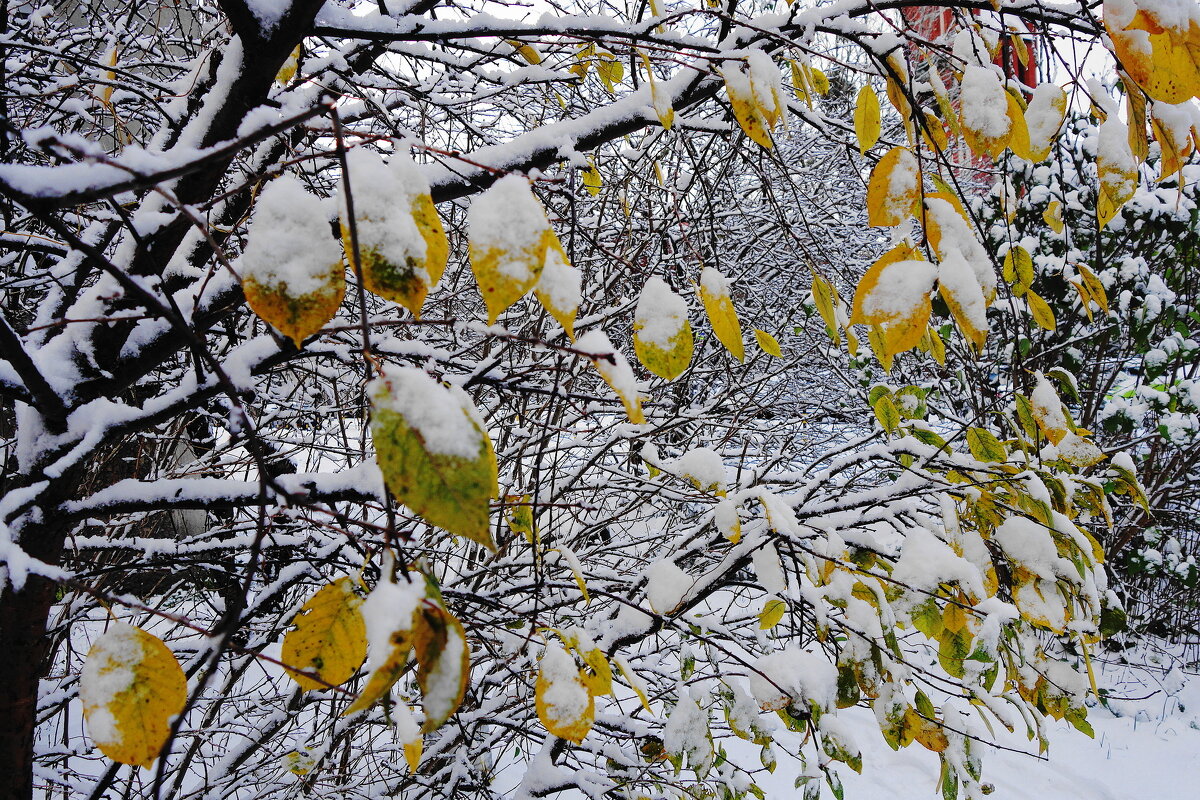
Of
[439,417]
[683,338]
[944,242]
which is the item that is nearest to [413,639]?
[439,417]

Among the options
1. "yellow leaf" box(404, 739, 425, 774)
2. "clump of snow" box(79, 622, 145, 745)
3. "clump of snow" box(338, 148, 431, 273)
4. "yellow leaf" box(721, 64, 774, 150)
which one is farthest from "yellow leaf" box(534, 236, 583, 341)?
"yellow leaf" box(404, 739, 425, 774)

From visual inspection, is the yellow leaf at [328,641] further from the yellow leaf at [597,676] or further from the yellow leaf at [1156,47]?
the yellow leaf at [1156,47]

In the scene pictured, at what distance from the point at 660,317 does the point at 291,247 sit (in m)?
0.44

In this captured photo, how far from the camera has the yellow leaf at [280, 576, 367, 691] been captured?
0.65m

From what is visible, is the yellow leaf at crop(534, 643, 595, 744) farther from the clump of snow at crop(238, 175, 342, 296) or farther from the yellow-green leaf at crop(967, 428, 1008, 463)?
the yellow-green leaf at crop(967, 428, 1008, 463)

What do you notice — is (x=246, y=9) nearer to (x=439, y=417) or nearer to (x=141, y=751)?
(x=439, y=417)

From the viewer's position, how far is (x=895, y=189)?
705 mm

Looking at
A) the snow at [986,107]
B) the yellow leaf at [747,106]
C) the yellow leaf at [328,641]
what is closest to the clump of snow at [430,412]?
the yellow leaf at [328,641]

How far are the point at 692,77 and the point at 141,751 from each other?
48.5 inches

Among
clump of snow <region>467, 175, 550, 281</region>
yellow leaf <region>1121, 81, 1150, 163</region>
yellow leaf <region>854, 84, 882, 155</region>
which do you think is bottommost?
clump of snow <region>467, 175, 550, 281</region>

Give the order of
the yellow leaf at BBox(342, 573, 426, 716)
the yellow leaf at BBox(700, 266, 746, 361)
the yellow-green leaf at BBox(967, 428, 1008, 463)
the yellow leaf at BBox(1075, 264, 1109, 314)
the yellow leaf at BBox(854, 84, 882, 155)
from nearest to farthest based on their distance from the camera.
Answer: the yellow leaf at BBox(342, 573, 426, 716) → the yellow leaf at BBox(700, 266, 746, 361) → the yellow leaf at BBox(854, 84, 882, 155) → the yellow leaf at BBox(1075, 264, 1109, 314) → the yellow-green leaf at BBox(967, 428, 1008, 463)

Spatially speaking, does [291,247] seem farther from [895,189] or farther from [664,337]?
[895,189]

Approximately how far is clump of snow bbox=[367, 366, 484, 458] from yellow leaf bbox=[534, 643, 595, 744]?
23.1 inches

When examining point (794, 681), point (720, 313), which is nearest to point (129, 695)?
point (720, 313)
